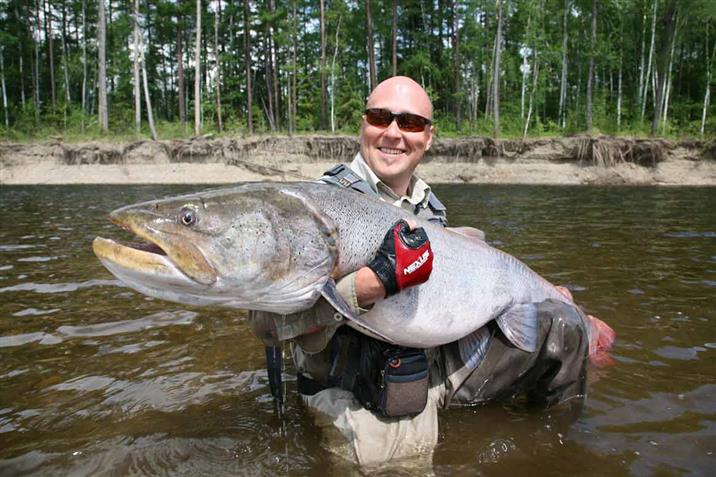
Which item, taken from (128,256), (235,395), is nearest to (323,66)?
(235,395)

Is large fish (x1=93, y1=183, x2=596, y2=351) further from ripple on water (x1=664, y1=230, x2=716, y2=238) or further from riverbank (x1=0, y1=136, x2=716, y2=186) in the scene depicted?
riverbank (x1=0, y1=136, x2=716, y2=186)

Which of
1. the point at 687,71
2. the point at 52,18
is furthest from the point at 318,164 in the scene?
the point at 52,18

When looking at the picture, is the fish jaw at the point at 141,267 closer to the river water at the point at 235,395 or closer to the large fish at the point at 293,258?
the large fish at the point at 293,258

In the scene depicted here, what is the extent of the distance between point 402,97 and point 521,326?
155 centimetres

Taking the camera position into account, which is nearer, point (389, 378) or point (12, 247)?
point (389, 378)

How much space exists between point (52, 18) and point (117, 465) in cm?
5324

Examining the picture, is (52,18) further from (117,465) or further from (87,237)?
(117,465)

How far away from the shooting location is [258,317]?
96.2 inches

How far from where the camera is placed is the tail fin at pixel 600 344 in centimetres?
372

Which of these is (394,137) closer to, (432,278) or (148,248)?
(432,278)

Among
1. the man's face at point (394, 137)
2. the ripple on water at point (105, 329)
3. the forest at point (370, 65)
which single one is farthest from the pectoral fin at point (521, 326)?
the forest at point (370, 65)

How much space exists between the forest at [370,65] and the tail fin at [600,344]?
2603cm

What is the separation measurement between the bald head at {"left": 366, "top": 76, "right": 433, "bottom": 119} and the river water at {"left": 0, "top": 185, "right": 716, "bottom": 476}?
6.27 ft

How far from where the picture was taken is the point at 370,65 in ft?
105
